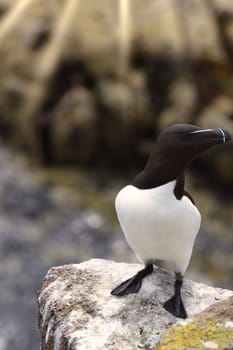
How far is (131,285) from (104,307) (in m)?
0.17

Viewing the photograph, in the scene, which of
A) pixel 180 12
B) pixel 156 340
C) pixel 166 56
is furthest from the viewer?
pixel 180 12

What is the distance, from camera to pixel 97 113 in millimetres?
8797

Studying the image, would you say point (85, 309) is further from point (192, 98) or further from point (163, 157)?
point (192, 98)

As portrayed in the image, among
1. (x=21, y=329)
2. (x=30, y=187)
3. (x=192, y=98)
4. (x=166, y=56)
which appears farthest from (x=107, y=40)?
(x=21, y=329)

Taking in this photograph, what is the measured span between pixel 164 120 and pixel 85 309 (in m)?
6.39

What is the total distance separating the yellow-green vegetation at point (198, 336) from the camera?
2.37 meters

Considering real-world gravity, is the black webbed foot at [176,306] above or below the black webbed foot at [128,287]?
below

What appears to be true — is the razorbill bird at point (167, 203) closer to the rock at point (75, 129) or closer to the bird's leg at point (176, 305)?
the bird's leg at point (176, 305)

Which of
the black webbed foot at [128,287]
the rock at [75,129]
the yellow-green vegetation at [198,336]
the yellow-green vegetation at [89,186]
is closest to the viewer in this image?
the yellow-green vegetation at [198,336]

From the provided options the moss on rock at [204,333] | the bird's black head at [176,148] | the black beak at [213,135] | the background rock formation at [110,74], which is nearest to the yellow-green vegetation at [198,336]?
the moss on rock at [204,333]

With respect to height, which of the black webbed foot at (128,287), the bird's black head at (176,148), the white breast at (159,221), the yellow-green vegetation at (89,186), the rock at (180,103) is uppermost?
the bird's black head at (176,148)

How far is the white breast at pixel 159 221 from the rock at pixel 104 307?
0.16m

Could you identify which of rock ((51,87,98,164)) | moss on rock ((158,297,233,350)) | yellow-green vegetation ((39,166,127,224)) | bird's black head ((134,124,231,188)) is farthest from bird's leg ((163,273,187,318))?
rock ((51,87,98,164))

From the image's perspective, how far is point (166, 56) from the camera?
9492 mm
